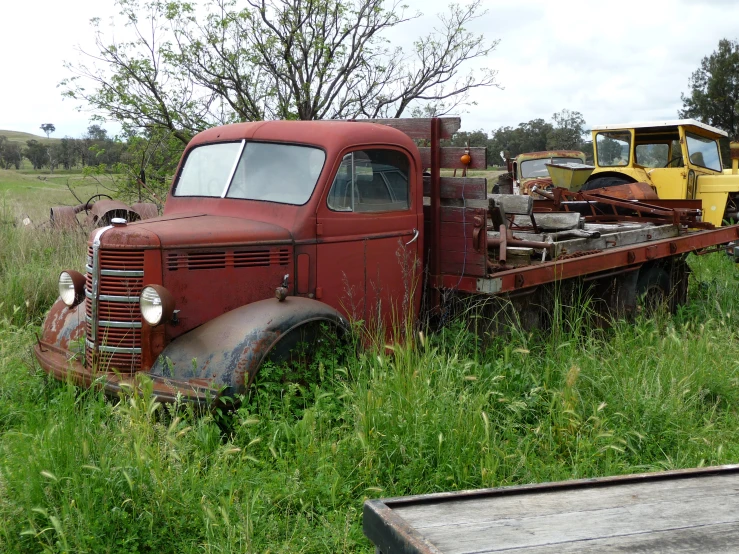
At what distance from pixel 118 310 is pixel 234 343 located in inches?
31.8

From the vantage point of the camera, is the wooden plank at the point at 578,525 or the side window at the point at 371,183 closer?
the wooden plank at the point at 578,525

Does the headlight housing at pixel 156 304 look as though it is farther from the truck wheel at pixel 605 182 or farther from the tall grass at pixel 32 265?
the truck wheel at pixel 605 182

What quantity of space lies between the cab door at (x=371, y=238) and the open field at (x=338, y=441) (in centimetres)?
42

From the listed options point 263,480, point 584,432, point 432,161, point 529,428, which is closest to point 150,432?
point 263,480

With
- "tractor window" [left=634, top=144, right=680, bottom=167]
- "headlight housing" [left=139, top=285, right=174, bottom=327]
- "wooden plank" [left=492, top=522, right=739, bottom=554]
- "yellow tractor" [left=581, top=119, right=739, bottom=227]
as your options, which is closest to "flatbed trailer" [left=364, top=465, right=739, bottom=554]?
"wooden plank" [left=492, top=522, right=739, bottom=554]

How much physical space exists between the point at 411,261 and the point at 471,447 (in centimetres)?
214

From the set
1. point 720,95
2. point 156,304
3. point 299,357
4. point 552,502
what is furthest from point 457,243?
point 720,95

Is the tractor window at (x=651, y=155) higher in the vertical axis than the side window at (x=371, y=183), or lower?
higher

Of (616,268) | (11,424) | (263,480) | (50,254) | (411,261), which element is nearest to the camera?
(263,480)

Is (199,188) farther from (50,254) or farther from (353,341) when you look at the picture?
(50,254)

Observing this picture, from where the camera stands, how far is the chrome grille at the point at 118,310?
14.5 ft

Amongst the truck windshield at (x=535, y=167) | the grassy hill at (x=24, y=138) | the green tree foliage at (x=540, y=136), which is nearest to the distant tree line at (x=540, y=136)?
the green tree foliage at (x=540, y=136)

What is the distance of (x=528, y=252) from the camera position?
5.89m

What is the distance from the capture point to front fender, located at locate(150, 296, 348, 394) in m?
4.17
